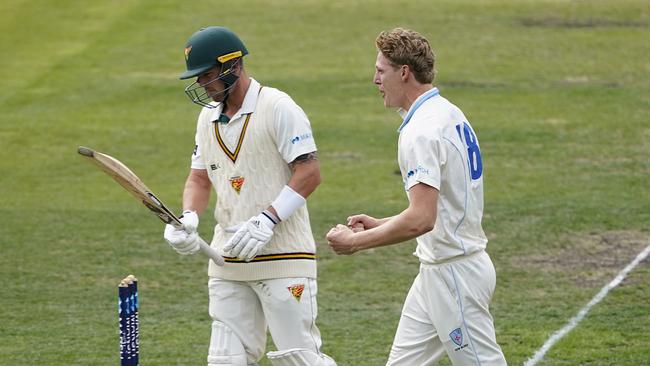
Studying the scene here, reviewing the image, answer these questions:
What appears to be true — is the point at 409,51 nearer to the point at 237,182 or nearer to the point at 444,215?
the point at 444,215

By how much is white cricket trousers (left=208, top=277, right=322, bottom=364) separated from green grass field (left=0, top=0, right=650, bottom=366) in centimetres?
215

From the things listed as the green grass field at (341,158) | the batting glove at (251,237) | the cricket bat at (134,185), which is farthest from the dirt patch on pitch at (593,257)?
the cricket bat at (134,185)

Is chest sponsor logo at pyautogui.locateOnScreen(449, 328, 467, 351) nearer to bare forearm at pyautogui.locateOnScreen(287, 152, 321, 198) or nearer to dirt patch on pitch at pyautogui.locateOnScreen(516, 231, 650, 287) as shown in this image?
bare forearm at pyautogui.locateOnScreen(287, 152, 321, 198)

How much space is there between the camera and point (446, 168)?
5902 millimetres

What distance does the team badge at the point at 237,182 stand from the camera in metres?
6.50

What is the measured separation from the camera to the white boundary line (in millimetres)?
8578

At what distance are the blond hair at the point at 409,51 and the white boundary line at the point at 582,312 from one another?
3.12m

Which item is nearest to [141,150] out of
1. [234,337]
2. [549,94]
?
[549,94]

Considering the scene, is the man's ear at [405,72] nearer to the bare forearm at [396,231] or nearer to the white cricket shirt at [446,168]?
the white cricket shirt at [446,168]

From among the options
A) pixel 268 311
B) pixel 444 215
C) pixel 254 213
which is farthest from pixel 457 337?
pixel 254 213

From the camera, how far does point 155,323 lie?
9555 mm

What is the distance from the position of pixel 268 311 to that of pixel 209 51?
143cm

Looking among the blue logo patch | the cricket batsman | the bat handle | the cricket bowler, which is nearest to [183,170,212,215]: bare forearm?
the cricket batsman

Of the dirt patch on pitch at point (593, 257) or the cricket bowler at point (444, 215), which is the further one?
the dirt patch on pitch at point (593, 257)
